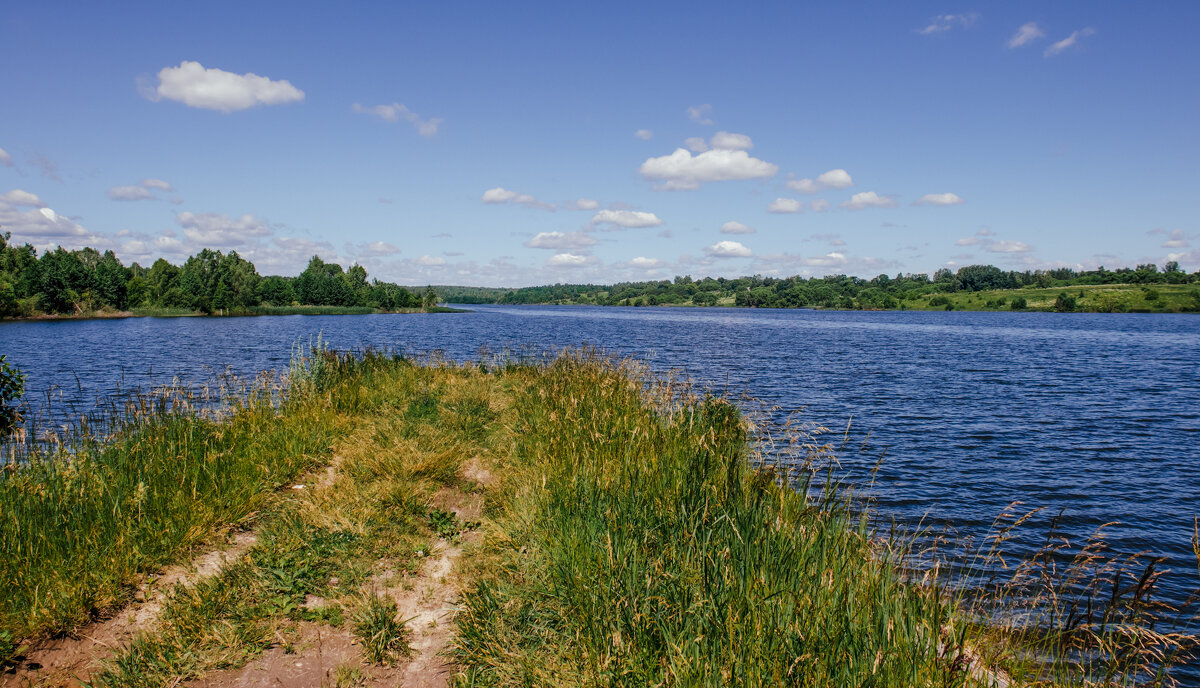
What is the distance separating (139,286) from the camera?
12144cm

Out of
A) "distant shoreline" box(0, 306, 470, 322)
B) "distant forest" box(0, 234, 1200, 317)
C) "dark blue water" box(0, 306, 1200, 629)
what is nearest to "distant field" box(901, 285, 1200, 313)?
"distant forest" box(0, 234, 1200, 317)

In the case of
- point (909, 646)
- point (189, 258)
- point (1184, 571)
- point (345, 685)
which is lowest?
point (1184, 571)

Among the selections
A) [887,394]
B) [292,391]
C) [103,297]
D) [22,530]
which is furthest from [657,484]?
[103,297]

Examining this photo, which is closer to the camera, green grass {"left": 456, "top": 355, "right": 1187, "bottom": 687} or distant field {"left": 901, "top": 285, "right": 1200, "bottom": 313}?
green grass {"left": 456, "top": 355, "right": 1187, "bottom": 687}

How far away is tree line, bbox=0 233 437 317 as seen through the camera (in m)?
99.9

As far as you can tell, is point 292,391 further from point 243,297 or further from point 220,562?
point 243,297

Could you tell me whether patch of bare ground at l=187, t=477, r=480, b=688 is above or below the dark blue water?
above

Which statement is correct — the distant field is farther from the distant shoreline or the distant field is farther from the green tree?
the green tree

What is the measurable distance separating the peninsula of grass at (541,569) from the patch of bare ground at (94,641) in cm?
11

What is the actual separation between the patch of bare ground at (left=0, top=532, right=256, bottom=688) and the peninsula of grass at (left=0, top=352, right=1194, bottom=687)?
112 mm

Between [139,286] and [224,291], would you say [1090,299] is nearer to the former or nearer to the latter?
[224,291]

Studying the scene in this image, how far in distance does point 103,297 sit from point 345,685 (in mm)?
137171

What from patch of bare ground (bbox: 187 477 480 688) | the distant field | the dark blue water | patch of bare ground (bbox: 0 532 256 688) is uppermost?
the distant field

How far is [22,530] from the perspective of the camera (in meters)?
5.40
